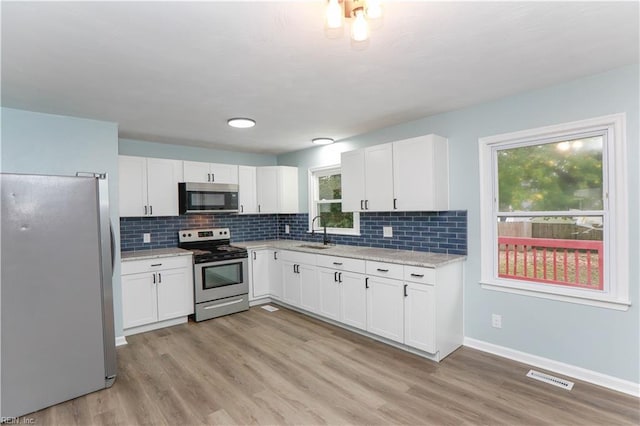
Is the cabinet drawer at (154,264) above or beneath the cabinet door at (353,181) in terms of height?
beneath

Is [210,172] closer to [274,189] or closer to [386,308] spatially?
[274,189]

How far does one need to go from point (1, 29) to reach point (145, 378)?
2.56 metres

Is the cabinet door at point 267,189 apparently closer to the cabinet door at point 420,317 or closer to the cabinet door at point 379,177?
the cabinet door at point 379,177

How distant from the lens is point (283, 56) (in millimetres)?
2062

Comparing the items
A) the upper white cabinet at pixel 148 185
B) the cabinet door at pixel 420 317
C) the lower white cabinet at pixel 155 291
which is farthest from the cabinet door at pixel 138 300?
the cabinet door at pixel 420 317

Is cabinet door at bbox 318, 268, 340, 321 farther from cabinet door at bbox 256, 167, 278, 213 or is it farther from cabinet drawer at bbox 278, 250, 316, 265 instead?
cabinet door at bbox 256, 167, 278, 213

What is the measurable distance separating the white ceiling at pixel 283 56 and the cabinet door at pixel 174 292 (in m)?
1.84

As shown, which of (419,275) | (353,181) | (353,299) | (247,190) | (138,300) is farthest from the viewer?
(247,190)

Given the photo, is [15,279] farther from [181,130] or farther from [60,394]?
[181,130]

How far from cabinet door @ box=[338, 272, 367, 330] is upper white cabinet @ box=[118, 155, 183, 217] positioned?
2.47 metres

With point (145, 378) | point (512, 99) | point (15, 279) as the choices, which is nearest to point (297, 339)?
point (145, 378)

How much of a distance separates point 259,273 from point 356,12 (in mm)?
3893

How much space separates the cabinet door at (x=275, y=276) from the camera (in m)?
4.65

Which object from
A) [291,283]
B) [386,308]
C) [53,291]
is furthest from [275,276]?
[53,291]
